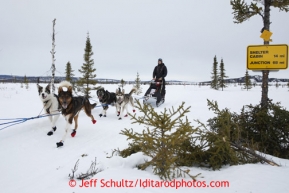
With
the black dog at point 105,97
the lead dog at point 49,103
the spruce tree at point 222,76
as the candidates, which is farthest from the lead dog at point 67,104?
the spruce tree at point 222,76

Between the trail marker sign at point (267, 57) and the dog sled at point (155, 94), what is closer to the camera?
the trail marker sign at point (267, 57)

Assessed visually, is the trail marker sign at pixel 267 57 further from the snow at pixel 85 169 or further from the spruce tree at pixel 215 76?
the spruce tree at pixel 215 76

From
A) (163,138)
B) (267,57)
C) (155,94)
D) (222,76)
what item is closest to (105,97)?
(155,94)

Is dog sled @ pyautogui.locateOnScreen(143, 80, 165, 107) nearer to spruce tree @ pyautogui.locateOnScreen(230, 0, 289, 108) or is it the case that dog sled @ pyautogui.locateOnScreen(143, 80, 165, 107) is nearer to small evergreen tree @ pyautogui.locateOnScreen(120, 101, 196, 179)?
spruce tree @ pyautogui.locateOnScreen(230, 0, 289, 108)

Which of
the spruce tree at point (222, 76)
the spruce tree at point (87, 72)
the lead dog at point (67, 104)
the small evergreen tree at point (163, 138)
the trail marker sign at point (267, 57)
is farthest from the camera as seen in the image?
the spruce tree at point (222, 76)

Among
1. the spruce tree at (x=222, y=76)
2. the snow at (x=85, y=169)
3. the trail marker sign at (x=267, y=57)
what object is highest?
the spruce tree at (x=222, y=76)

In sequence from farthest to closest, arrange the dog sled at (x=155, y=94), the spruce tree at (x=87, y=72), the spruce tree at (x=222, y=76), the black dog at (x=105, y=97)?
1. the spruce tree at (x=222, y=76)
2. the spruce tree at (x=87, y=72)
3. the dog sled at (x=155, y=94)
4. the black dog at (x=105, y=97)

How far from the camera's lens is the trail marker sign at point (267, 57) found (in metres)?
4.49

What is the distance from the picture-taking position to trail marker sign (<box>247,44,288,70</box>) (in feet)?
14.7

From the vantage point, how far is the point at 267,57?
4.64 m

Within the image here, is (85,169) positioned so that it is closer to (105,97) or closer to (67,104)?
(67,104)

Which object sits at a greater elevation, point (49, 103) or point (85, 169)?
point (49, 103)

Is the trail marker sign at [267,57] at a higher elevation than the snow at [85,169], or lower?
higher

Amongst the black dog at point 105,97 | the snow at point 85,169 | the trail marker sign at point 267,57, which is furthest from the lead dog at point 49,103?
the trail marker sign at point 267,57
